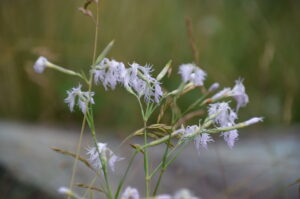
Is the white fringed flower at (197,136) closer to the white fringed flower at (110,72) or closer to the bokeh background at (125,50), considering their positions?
the white fringed flower at (110,72)

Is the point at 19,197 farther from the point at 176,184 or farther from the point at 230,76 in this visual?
the point at 230,76

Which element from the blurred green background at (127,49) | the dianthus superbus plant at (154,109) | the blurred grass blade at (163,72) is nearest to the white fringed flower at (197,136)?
the dianthus superbus plant at (154,109)

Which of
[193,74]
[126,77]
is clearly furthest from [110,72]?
[193,74]

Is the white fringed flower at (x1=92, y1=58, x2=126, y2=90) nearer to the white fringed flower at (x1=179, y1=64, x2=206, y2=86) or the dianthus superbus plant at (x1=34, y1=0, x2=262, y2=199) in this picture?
the dianthus superbus plant at (x1=34, y1=0, x2=262, y2=199)

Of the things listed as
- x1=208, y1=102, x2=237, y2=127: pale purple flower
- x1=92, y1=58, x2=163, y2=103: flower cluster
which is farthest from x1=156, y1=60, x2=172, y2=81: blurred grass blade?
x1=208, y1=102, x2=237, y2=127: pale purple flower

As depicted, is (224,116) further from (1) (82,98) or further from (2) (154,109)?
(1) (82,98)

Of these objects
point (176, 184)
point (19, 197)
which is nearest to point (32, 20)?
point (19, 197)

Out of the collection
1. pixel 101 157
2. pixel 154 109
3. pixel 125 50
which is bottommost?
pixel 101 157
